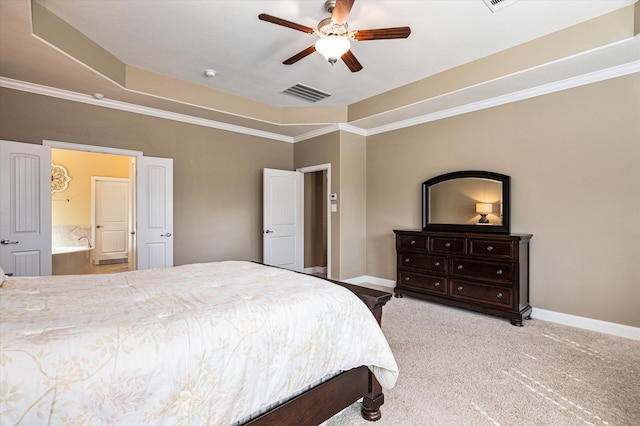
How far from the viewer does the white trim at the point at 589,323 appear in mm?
3103

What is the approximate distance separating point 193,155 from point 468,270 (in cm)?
426

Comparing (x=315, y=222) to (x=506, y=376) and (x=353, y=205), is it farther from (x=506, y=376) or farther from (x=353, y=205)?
(x=506, y=376)

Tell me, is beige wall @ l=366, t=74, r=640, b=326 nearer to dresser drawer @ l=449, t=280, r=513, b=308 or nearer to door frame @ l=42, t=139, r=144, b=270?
dresser drawer @ l=449, t=280, r=513, b=308

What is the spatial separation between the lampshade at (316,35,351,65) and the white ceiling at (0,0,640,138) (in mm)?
433

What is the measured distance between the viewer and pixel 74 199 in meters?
6.99

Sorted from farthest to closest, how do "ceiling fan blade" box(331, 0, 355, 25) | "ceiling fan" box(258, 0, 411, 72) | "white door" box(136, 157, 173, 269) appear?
"white door" box(136, 157, 173, 269) → "ceiling fan" box(258, 0, 411, 72) → "ceiling fan blade" box(331, 0, 355, 25)

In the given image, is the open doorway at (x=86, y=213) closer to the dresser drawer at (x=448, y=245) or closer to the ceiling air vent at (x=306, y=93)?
the ceiling air vent at (x=306, y=93)

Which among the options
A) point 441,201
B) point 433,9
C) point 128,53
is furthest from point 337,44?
point 441,201

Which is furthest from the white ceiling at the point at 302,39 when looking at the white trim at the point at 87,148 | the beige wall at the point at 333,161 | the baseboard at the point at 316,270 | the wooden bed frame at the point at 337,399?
the baseboard at the point at 316,270

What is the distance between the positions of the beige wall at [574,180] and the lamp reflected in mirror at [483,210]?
0.27 meters

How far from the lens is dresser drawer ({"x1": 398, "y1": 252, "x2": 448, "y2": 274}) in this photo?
4.07 m

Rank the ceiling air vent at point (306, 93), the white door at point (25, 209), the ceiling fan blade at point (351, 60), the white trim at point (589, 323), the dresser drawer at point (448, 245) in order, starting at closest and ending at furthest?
the ceiling fan blade at point (351, 60) < the white trim at point (589, 323) < the white door at point (25, 209) < the dresser drawer at point (448, 245) < the ceiling air vent at point (306, 93)

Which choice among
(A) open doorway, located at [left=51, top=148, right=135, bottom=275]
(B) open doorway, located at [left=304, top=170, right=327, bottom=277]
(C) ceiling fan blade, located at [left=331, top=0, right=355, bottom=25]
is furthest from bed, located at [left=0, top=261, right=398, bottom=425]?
(A) open doorway, located at [left=51, top=148, right=135, bottom=275]

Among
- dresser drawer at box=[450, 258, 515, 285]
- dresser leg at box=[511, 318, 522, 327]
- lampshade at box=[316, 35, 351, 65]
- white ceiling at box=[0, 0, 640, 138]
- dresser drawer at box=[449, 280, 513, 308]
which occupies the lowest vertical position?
dresser leg at box=[511, 318, 522, 327]
